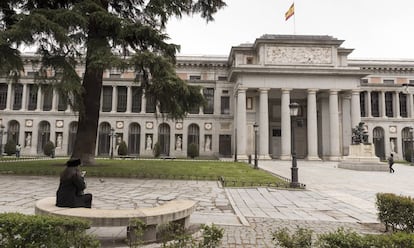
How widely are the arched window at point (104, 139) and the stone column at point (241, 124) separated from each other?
826 inches

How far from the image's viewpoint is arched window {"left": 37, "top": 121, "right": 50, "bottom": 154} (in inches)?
1763

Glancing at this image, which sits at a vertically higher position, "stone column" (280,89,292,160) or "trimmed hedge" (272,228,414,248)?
"stone column" (280,89,292,160)

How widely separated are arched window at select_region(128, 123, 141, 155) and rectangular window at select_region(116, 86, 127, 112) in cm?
327

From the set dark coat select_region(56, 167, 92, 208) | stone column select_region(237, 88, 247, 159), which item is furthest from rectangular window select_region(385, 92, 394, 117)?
dark coat select_region(56, 167, 92, 208)

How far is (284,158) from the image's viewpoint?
35.1 m

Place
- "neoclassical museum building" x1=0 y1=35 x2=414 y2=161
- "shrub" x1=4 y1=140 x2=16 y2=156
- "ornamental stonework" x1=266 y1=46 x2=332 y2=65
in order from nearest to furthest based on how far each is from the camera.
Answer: "neoclassical museum building" x1=0 y1=35 x2=414 y2=161, "ornamental stonework" x1=266 y1=46 x2=332 y2=65, "shrub" x1=4 y1=140 x2=16 y2=156

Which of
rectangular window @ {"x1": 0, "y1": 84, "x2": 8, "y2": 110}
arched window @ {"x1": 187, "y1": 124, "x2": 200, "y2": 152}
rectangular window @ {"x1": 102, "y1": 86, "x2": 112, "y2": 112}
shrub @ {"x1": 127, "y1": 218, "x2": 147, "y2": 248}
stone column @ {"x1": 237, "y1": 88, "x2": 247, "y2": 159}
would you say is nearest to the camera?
shrub @ {"x1": 127, "y1": 218, "x2": 147, "y2": 248}

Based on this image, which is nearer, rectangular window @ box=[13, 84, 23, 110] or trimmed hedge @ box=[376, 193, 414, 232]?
trimmed hedge @ box=[376, 193, 414, 232]

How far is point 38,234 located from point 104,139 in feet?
146

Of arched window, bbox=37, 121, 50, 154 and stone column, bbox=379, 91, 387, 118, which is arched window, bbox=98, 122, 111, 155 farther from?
stone column, bbox=379, 91, 387, 118

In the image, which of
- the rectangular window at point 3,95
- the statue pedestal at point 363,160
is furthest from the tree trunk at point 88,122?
the rectangular window at point 3,95

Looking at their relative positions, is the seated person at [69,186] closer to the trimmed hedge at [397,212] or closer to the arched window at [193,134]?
the trimmed hedge at [397,212]

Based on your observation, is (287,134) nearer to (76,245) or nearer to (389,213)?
(389,213)

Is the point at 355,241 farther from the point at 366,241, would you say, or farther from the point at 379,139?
the point at 379,139
